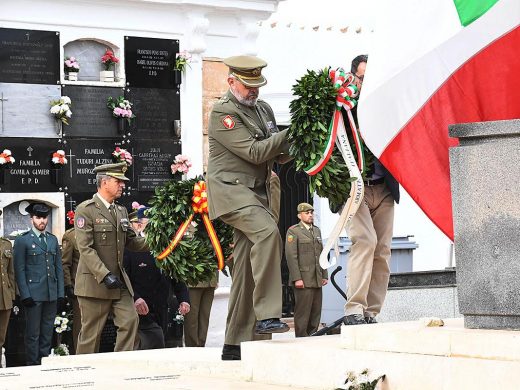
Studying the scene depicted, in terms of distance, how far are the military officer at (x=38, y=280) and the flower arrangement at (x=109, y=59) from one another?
9.90ft

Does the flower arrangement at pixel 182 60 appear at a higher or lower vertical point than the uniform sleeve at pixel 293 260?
higher

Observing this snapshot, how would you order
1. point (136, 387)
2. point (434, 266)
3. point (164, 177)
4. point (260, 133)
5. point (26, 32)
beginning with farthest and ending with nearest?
point (434, 266) → point (164, 177) → point (26, 32) → point (260, 133) → point (136, 387)

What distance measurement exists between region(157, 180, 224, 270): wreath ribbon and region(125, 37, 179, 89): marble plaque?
8544 mm

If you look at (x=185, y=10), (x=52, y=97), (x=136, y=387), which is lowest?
(x=136, y=387)

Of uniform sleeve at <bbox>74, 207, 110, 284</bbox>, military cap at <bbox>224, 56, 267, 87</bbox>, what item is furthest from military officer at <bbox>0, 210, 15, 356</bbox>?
military cap at <bbox>224, 56, 267, 87</bbox>

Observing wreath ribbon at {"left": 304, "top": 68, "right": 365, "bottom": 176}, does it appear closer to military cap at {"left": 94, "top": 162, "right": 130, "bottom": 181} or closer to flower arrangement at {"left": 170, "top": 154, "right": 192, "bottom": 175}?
military cap at {"left": 94, "top": 162, "right": 130, "bottom": 181}

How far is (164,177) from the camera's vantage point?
18.1 meters

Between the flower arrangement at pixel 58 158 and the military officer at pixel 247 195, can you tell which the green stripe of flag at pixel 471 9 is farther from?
the flower arrangement at pixel 58 158

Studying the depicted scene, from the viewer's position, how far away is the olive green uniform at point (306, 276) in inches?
635

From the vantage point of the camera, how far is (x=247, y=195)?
8328mm

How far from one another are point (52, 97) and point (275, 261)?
31.8 ft

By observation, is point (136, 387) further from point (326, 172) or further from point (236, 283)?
point (326, 172)

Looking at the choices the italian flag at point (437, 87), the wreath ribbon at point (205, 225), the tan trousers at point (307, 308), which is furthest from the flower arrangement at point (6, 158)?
the italian flag at point (437, 87)

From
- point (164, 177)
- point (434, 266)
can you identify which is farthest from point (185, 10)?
point (434, 266)
